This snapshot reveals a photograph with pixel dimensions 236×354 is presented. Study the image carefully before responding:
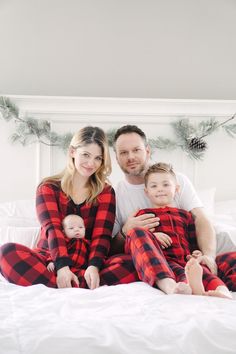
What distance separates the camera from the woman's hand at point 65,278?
5.46ft

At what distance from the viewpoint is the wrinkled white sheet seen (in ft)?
3.10

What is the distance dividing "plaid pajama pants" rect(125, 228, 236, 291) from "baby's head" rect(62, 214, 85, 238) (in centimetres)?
23

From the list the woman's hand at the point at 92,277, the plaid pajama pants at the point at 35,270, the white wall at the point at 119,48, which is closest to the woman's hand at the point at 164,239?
the plaid pajama pants at the point at 35,270

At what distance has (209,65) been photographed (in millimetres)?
3137

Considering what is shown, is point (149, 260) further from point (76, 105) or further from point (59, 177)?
point (76, 105)

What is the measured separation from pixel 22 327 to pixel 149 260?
587 mm

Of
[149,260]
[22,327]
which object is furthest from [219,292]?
[22,327]

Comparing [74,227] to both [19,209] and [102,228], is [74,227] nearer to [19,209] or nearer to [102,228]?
A: [102,228]

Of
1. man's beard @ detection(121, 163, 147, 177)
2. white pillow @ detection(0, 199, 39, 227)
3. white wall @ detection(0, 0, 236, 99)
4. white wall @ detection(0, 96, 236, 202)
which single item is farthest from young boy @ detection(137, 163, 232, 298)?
white wall @ detection(0, 0, 236, 99)

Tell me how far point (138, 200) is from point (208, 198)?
0.72 m

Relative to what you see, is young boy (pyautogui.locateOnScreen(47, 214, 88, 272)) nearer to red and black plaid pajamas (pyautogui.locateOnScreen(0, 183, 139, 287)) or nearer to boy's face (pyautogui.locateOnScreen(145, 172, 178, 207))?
red and black plaid pajamas (pyautogui.locateOnScreen(0, 183, 139, 287))

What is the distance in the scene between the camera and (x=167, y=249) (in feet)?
5.97

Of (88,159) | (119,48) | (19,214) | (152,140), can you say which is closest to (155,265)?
(88,159)

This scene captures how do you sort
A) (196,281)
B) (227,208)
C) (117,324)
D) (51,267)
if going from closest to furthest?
1. (117,324)
2. (196,281)
3. (51,267)
4. (227,208)
